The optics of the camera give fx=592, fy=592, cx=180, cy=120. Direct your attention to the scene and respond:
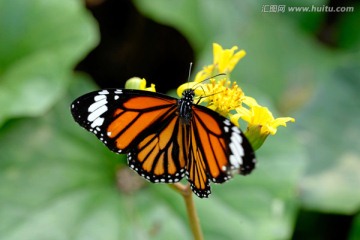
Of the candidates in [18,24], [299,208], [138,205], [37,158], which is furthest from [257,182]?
[18,24]

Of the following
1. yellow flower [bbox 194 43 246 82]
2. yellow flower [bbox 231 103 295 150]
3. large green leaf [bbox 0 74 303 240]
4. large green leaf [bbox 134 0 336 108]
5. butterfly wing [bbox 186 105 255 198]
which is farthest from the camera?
large green leaf [bbox 134 0 336 108]

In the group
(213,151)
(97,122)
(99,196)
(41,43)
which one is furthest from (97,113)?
(41,43)

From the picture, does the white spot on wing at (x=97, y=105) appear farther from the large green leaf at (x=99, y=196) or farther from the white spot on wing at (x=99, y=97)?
the large green leaf at (x=99, y=196)

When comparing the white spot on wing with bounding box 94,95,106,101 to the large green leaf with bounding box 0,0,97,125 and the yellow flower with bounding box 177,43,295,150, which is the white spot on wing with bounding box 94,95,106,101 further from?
the large green leaf with bounding box 0,0,97,125

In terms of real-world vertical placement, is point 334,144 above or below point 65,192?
above

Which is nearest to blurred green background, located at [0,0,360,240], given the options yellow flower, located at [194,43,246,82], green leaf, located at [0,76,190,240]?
green leaf, located at [0,76,190,240]

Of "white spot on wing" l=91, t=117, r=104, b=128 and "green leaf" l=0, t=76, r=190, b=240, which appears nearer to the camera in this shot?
"white spot on wing" l=91, t=117, r=104, b=128

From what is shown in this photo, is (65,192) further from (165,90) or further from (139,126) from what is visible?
(165,90)
